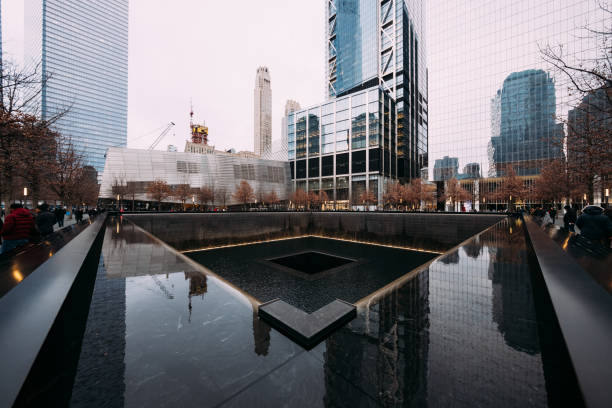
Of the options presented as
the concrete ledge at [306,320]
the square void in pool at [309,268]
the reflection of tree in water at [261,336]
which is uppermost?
the concrete ledge at [306,320]

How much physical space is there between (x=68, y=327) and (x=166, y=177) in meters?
63.0

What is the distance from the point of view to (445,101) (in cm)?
5766

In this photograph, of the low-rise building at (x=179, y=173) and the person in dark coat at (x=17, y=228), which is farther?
the low-rise building at (x=179, y=173)

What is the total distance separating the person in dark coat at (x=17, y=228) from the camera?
7.33 meters

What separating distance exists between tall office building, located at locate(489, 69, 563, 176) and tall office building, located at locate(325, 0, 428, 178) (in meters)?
21.9

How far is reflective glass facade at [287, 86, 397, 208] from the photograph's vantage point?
64.5 metres

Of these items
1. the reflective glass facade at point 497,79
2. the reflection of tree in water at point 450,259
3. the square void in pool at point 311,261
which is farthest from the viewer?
the reflective glass facade at point 497,79

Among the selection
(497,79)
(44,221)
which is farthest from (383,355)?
(497,79)

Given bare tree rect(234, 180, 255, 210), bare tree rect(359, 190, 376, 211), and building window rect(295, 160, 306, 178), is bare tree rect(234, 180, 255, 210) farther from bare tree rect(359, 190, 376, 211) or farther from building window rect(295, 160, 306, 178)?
bare tree rect(359, 190, 376, 211)

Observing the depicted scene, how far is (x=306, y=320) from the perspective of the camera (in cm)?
275

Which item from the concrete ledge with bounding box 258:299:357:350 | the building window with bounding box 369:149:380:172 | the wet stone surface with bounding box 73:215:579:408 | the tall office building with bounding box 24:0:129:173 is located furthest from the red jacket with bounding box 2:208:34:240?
the tall office building with bounding box 24:0:129:173

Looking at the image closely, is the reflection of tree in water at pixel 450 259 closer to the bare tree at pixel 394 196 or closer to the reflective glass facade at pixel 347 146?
the bare tree at pixel 394 196

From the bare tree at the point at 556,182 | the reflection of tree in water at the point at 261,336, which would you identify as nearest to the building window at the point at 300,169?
the bare tree at the point at 556,182

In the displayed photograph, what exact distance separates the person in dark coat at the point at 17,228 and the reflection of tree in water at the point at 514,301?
12.5 metres
